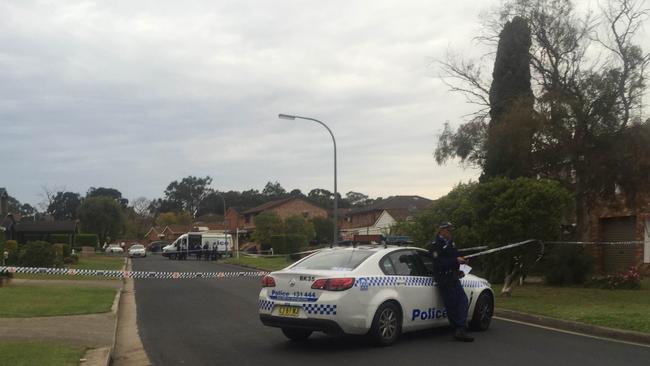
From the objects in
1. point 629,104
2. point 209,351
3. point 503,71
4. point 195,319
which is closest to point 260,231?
point 503,71

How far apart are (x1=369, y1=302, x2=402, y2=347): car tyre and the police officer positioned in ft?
3.22

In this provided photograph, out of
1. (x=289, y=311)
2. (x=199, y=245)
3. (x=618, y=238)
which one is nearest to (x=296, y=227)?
(x=199, y=245)

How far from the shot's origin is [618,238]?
84.5 ft

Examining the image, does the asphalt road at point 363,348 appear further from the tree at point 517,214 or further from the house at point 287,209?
the house at point 287,209

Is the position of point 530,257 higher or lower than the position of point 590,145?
lower

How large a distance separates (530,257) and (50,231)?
62.2 metres

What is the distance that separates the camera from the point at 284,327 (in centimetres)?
882

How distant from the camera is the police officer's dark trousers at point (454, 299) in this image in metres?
9.61

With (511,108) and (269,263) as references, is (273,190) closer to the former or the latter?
(269,263)

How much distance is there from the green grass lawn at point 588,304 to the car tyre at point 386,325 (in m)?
3.81

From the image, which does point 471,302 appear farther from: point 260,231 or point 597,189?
point 260,231

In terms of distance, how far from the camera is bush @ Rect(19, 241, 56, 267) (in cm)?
2723

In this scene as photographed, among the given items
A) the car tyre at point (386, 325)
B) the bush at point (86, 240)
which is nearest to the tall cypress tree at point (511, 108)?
the car tyre at point (386, 325)

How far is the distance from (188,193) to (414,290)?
511ft
